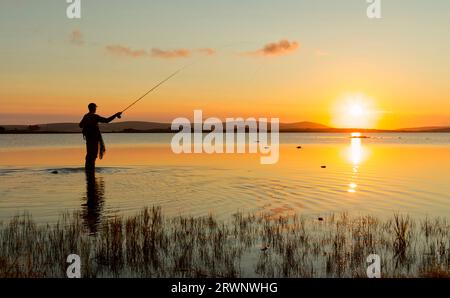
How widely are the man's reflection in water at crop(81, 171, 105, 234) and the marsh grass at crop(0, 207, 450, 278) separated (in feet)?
0.88

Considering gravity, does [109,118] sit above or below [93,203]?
above

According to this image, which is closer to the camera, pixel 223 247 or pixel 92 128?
pixel 223 247

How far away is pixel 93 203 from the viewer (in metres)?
16.8

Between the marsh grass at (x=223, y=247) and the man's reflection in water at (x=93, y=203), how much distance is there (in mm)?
269

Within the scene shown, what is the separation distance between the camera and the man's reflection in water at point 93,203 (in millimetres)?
13438

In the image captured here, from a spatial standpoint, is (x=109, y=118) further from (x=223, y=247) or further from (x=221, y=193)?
(x=223, y=247)

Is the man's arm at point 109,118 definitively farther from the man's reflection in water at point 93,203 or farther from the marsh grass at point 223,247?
the marsh grass at point 223,247

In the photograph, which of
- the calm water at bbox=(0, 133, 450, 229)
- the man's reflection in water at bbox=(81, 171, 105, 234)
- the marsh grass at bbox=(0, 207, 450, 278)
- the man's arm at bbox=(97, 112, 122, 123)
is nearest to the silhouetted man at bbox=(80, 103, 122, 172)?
the man's arm at bbox=(97, 112, 122, 123)

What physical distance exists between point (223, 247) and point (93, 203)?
7347 millimetres

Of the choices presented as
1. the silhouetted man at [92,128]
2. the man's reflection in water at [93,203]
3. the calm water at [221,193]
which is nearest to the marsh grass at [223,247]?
the man's reflection in water at [93,203]

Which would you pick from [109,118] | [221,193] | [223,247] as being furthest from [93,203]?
[223,247]

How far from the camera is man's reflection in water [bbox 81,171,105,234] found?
1344cm
